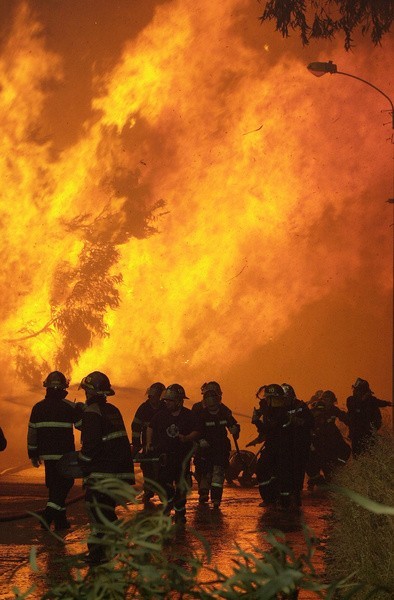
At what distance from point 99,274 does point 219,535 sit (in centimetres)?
2797

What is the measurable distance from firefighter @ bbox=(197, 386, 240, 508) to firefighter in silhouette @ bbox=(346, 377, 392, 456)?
3927 mm

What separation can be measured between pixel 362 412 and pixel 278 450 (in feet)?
15.0

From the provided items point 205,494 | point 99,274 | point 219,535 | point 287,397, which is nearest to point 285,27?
point 287,397

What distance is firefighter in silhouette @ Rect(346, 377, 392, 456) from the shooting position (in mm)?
21297

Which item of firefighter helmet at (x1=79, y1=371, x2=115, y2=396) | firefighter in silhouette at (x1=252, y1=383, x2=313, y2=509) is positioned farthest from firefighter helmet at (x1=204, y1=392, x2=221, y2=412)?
firefighter helmet at (x1=79, y1=371, x2=115, y2=396)

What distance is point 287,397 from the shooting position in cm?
1745

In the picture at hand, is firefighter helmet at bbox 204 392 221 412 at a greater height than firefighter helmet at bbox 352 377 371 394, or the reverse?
firefighter helmet at bbox 352 377 371 394

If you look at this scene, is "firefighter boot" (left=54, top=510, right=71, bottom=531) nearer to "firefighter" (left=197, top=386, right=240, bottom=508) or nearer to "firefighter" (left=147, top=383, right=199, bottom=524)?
"firefighter" (left=147, top=383, right=199, bottom=524)

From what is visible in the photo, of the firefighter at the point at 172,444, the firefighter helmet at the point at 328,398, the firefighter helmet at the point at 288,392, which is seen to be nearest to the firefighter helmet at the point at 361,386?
the firefighter helmet at the point at 328,398

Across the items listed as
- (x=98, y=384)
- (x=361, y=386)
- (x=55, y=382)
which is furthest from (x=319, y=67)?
(x=98, y=384)

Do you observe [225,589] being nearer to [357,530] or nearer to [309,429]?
[357,530]

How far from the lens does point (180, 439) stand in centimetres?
1478

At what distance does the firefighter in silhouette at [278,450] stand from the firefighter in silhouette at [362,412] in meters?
3.78

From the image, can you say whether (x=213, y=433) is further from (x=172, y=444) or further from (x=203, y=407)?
(x=172, y=444)
